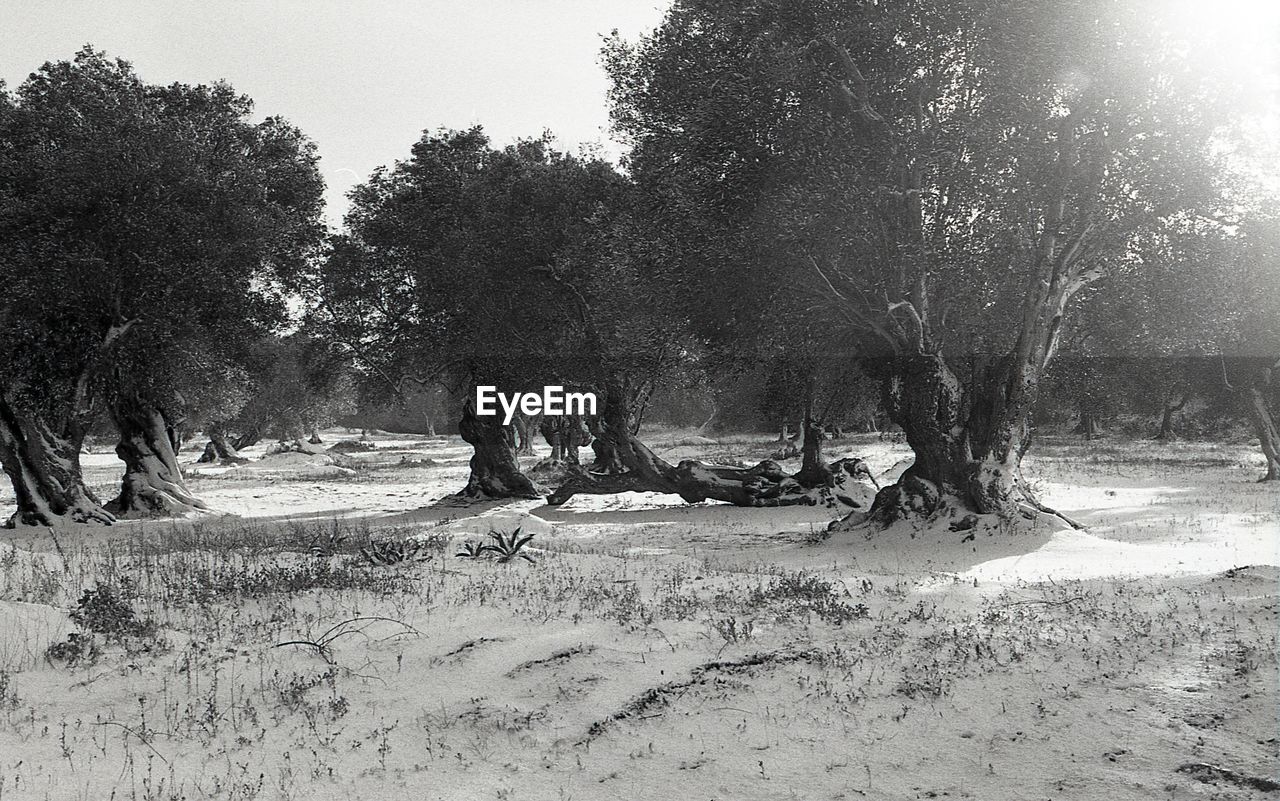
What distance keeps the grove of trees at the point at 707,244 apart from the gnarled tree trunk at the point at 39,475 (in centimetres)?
8

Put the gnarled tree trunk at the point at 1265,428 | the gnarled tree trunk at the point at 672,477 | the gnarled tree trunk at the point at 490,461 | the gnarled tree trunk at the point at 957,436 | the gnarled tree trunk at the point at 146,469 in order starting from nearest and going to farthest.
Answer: the gnarled tree trunk at the point at 957,436, the gnarled tree trunk at the point at 146,469, the gnarled tree trunk at the point at 672,477, the gnarled tree trunk at the point at 490,461, the gnarled tree trunk at the point at 1265,428

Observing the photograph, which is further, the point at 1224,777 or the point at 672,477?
the point at 672,477

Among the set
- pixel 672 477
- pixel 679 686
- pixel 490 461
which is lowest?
pixel 679 686

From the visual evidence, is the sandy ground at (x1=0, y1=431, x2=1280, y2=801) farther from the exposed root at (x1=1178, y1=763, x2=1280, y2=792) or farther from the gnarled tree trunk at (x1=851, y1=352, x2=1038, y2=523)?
the gnarled tree trunk at (x1=851, y1=352, x2=1038, y2=523)

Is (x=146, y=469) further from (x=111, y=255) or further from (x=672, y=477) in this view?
(x=672, y=477)

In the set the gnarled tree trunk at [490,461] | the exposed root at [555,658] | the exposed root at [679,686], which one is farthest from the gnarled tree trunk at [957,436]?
the gnarled tree trunk at [490,461]

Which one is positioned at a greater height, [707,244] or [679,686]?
[707,244]

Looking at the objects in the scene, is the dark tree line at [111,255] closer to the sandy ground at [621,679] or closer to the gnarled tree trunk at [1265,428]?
the sandy ground at [621,679]

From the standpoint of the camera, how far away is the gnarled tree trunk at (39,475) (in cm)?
2266

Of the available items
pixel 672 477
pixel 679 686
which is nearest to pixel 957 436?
pixel 672 477

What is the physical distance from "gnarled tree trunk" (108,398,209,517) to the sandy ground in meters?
13.4

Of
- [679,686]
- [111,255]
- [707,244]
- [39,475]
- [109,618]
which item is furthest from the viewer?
[39,475]

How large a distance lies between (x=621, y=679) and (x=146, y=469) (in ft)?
79.8

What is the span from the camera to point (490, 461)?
31375 mm
